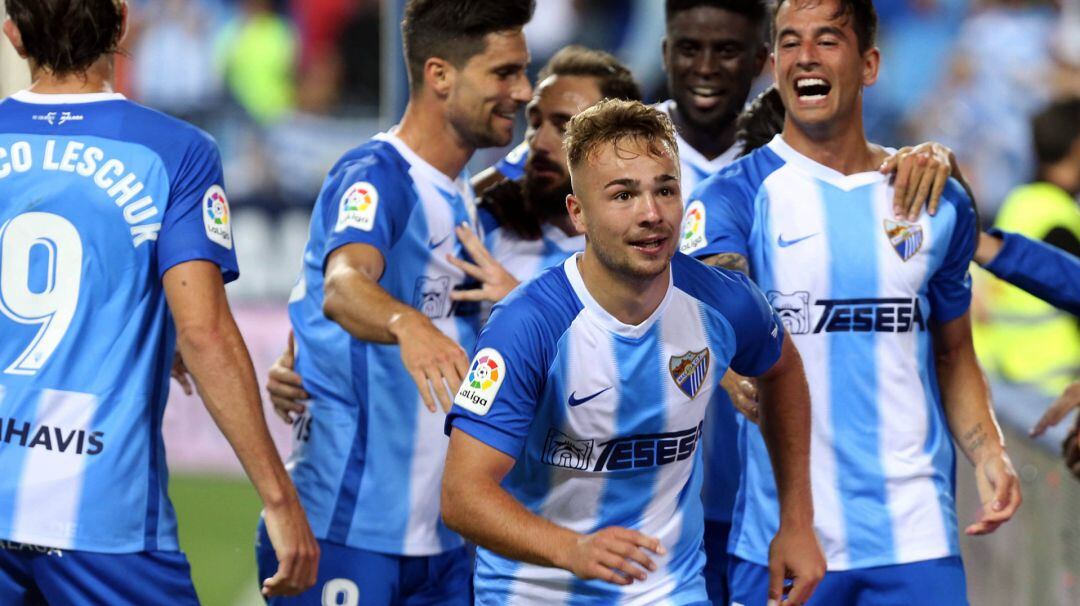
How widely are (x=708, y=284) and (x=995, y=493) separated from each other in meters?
1.01

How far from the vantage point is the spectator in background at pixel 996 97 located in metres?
13.3

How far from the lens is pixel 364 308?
3896mm

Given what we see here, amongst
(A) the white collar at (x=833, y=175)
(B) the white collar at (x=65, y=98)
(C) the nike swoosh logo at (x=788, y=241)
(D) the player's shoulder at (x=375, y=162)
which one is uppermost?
(B) the white collar at (x=65, y=98)

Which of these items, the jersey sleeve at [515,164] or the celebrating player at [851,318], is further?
the jersey sleeve at [515,164]

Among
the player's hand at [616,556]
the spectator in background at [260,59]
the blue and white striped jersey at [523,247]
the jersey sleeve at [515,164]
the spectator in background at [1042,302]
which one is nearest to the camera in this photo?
the player's hand at [616,556]

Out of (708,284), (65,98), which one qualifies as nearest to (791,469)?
(708,284)

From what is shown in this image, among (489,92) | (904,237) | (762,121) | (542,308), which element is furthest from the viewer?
(762,121)

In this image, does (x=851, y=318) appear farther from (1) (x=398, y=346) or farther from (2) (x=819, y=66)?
(1) (x=398, y=346)

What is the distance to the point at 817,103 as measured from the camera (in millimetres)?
4277

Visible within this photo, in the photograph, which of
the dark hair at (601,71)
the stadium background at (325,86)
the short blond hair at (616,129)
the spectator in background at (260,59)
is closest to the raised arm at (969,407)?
the short blond hair at (616,129)

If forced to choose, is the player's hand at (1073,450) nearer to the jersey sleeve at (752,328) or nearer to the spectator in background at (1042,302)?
the jersey sleeve at (752,328)

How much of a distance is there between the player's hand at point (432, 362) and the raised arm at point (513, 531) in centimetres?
13

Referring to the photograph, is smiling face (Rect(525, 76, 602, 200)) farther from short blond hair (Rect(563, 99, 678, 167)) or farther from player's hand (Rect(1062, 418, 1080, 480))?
player's hand (Rect(1062, 418, 1080, 480))

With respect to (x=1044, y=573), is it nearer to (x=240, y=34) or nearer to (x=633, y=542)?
(x=633, y=542)
